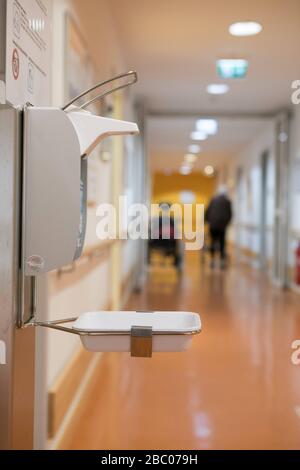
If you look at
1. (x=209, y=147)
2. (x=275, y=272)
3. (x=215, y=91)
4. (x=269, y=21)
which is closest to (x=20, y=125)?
(x=269, y=21)

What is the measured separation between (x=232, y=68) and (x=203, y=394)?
1654 mm

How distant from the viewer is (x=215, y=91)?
133 inches

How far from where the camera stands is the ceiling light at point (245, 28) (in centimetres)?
214

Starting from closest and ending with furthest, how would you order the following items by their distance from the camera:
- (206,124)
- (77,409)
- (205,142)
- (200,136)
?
1. (77,409)
2. (206,124)
3. (200,136)
4. (205,142)

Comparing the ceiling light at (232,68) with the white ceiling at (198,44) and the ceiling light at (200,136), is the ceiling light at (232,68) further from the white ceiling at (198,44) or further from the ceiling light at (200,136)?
the ceiling light at (200,136)

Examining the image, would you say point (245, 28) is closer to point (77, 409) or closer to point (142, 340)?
point (142, 340)

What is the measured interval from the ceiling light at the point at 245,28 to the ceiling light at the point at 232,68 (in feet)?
0.46

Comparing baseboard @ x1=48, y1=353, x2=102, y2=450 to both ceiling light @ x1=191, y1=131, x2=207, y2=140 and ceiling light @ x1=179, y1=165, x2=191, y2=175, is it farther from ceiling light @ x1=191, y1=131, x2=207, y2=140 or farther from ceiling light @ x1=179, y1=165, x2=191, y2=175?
ceiling light @ x1=179, y1=165, x2=191, y2=175

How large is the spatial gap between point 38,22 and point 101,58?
63.4 inches

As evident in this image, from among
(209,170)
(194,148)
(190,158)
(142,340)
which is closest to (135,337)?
(142,340)

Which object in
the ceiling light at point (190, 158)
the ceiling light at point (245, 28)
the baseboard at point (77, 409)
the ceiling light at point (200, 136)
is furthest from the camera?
the ceiling light at point (190, 158)

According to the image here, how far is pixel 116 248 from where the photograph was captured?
3721 mm

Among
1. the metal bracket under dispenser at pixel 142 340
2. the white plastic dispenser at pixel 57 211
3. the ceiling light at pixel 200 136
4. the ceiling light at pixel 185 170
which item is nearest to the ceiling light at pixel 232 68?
the white plastic dispenser at pixel 57 211

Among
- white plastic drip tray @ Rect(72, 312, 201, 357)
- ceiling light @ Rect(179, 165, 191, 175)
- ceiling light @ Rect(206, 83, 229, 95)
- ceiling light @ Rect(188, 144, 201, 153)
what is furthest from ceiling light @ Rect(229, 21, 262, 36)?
ceiling light @ Rect(179, 165, 191, 175)
